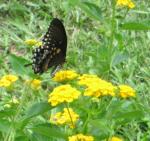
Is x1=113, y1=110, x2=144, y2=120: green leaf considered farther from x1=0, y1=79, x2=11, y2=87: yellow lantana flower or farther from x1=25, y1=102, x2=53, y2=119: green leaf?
x1=0, y1=79, x2=11, y2=87: yellow lantana flower

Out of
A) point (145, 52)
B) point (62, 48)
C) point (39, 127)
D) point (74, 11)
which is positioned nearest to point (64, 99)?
point (39, 127)

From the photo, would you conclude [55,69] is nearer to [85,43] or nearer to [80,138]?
[80,138]

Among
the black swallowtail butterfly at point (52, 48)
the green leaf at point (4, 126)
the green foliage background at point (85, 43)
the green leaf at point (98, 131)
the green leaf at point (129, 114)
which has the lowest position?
the green foliage background at point (85, 43)

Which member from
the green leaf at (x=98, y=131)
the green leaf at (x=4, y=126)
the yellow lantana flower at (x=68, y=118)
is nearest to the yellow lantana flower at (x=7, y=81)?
the green leaf at (x=4, y=126)

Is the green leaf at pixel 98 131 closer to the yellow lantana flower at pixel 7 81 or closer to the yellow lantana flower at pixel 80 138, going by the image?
the yellow lantana flower at pixel 80 138

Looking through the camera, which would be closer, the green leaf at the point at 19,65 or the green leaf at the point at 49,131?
the green leaf at the point at 49,131

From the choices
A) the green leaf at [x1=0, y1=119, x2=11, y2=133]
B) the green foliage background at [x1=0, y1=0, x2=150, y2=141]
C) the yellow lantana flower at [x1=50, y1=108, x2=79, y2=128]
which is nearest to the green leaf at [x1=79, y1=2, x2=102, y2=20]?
the green foliage background at [x1=0, y1=0, x2=150, y2=141]
